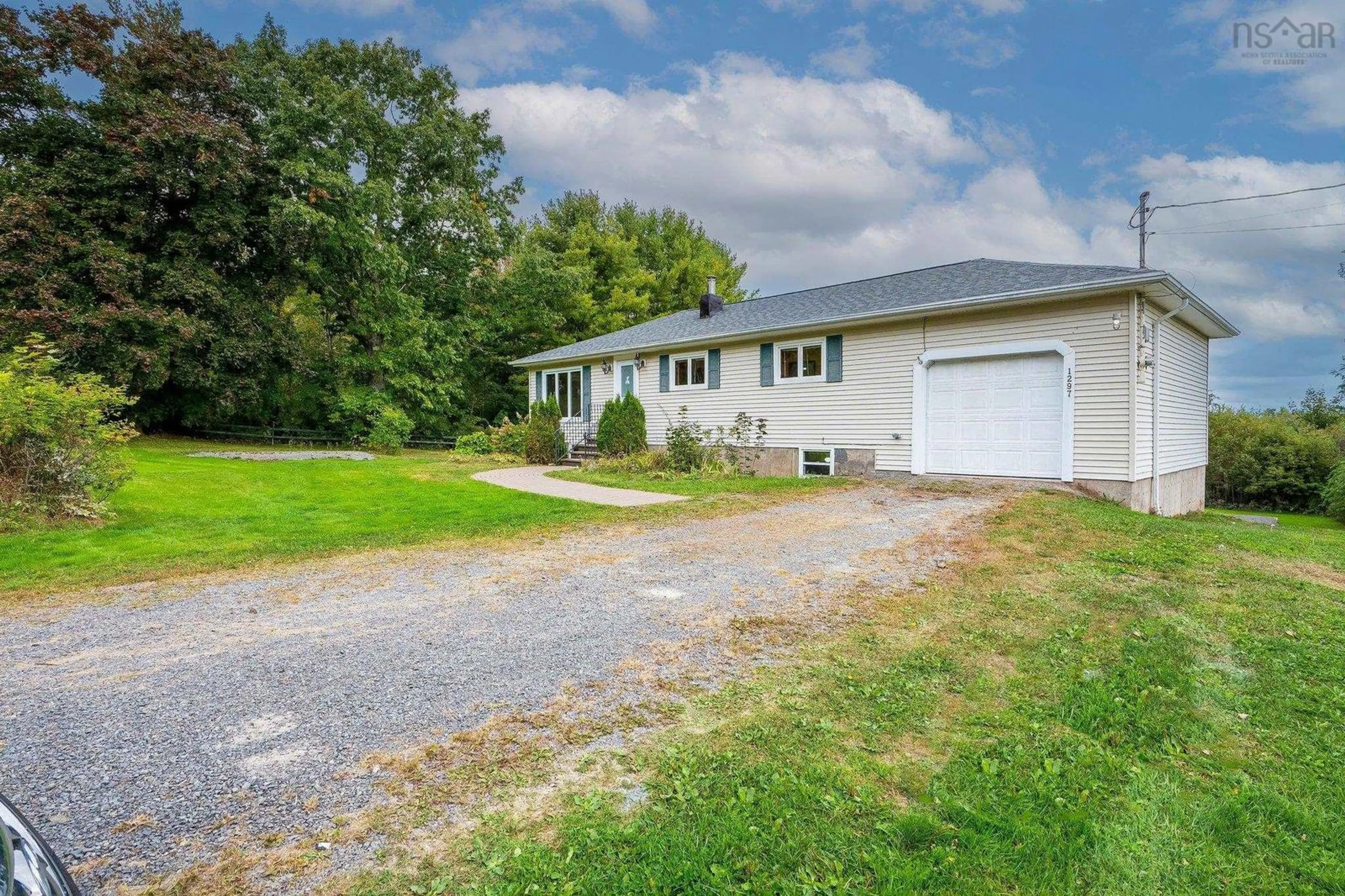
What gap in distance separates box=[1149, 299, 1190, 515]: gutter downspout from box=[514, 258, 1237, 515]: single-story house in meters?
0.03

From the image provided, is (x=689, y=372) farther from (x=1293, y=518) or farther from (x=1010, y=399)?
(x=1293, y=518)

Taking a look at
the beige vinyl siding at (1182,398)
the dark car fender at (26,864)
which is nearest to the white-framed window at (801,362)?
the beige vinyl siding at (1182,398)

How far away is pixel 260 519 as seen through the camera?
26.3ft

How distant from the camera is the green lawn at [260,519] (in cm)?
575

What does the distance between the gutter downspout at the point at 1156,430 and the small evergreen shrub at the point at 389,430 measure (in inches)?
824

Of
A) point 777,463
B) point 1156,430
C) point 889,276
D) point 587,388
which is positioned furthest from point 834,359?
point 587,388

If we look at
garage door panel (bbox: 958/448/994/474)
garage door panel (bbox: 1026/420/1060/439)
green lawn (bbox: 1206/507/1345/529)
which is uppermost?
garage door panel (bbox: 1026/420/1060/439)

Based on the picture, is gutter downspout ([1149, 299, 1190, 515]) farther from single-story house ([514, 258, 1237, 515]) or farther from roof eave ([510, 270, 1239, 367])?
roof eave ([510, 270, 1239, 367])

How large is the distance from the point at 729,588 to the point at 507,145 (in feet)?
84.8

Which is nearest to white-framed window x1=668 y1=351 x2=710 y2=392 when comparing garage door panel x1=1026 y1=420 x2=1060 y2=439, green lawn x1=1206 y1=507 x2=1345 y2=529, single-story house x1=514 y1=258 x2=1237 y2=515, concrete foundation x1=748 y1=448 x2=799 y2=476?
single-story house x1=514 y1=258 x2=1237 y2=515

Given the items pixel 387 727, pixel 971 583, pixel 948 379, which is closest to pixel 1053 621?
pixel 971 583

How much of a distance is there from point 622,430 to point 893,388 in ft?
22.2

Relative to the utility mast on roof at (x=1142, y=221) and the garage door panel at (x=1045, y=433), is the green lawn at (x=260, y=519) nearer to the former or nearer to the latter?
the garage door panel at (x=1045, y=433)

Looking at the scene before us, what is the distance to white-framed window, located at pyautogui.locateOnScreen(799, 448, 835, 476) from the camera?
1280 centimetres
